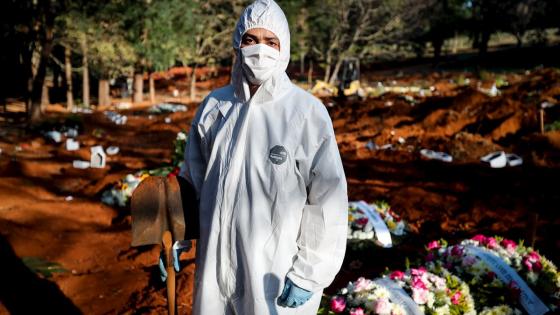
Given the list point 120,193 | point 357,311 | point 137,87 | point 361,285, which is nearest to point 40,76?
point 120,193

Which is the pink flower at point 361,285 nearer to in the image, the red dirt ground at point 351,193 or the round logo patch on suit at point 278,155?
the red dirt ground at point 351,193

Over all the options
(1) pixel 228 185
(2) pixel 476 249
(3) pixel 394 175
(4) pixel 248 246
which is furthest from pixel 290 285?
(3) pixel 394 175

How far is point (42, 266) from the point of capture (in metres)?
4.43

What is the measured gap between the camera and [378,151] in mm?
9562

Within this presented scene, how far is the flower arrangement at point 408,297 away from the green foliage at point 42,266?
120 inches

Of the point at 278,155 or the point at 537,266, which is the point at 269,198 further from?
the point at 537,266

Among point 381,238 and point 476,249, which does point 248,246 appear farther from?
point 381,238

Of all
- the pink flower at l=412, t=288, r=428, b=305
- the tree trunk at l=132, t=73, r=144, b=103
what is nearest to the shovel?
the pink flower at l=412, t=288, r=428, b=305

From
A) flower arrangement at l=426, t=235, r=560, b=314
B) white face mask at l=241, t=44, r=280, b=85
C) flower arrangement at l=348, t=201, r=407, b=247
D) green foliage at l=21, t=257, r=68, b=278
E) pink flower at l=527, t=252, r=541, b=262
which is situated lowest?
green foliage at l=21, t=257, r=68, b=278

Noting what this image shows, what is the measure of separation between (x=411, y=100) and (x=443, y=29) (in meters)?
23.6

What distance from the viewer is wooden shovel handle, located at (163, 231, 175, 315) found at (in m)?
1.90

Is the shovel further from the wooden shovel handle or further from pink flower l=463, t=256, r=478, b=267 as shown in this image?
pink flower l=463, t=256, r=478, b=267

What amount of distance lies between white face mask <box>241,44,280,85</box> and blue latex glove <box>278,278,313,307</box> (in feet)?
2.83

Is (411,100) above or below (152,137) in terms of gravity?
above
